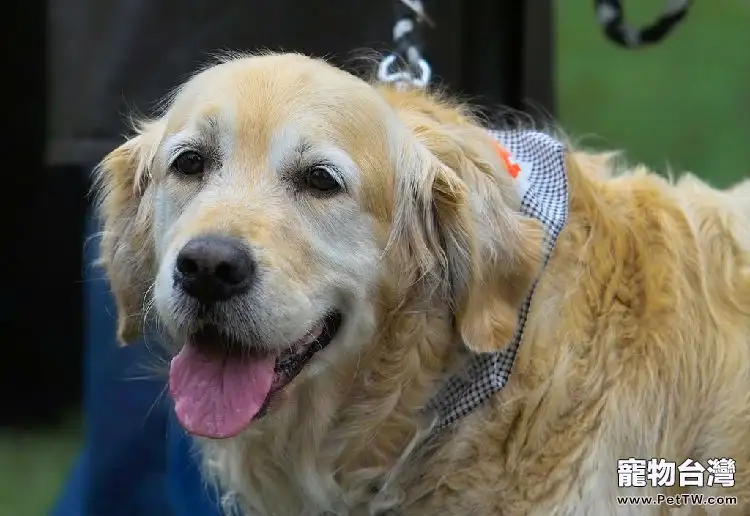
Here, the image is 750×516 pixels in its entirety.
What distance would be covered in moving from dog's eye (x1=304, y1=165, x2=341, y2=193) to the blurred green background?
9.32 feet

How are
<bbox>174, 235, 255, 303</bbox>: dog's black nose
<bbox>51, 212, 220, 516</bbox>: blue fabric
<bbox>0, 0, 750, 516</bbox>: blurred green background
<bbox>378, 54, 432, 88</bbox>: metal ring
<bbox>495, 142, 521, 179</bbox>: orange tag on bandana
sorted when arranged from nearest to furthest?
<bbox>174, 235, 255, 303</bbox>: dog's black nose < <bbox>495, 142, 521, 179</bbox>: orange tag on bandana < <bbox>378, 54, 432, 88</bbox>: metal ring < <bbox>51, 212, 220, 516</bbox>: blue fabric < <bbox>0, 0, 750, 516</bbox>: blurred green background

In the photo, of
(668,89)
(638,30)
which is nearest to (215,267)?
(638,30)

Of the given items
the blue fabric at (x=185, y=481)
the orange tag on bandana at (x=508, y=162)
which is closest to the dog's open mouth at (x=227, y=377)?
the orange tag on bandana at (x=508, y=162)

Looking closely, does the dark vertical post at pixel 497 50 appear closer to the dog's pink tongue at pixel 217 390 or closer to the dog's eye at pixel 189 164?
the dog's eye at pixel 189 164

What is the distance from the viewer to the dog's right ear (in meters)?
2.55

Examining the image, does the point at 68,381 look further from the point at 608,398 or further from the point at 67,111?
the point at 608,398

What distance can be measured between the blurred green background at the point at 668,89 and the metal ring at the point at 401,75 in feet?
6.54

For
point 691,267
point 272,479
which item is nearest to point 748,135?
point 691,267

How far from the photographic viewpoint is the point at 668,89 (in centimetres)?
502

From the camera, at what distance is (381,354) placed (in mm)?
2387

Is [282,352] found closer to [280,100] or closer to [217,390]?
[217,390]

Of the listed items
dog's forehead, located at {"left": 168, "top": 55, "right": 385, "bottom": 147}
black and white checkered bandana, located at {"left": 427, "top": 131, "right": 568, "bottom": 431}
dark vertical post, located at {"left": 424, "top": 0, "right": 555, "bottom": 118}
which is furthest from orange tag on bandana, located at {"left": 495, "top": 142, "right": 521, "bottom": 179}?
dark vertical post, located at {"left": 424, "top": 0, "right": 555, "bottom": 118}

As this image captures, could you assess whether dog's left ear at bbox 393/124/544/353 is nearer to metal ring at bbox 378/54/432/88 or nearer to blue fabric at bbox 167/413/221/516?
metal ring at bbox 378/54/432/88

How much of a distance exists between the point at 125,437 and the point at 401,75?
5.28 ft
